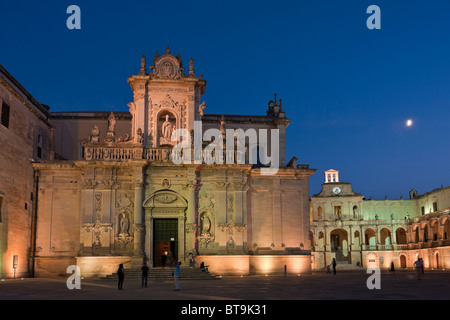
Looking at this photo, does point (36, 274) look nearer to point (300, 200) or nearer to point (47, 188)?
point (47, 188)

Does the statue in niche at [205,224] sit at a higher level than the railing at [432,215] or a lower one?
lower

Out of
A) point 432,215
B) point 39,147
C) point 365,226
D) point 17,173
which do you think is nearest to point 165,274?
point 17,173

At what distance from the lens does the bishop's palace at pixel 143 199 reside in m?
35.4

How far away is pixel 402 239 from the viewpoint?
273 ft

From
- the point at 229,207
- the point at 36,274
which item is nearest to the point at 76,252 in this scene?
the point at 36,274

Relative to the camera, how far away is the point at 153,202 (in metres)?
37.0

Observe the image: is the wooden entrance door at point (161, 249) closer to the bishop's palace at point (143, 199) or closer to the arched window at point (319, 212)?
the bishop's palace at point (143, 199)

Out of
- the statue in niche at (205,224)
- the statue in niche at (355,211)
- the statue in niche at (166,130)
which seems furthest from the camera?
the statue in niche at (355,211)

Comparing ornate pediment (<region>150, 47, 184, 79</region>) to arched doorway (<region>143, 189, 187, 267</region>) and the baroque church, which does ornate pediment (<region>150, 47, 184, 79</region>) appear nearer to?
the baroque church

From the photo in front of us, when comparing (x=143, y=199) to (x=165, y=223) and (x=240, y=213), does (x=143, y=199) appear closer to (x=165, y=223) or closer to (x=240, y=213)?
(x=165, y=223)

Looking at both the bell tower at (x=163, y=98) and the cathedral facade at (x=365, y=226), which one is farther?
the cathedral facade at (x=365, y=226)

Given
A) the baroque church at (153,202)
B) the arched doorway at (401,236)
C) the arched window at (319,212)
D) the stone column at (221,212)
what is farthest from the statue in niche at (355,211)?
the stone column at (221,212)

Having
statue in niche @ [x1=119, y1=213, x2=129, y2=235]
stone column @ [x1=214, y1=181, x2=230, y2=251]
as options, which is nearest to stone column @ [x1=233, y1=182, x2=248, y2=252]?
stone column @ [x1=214, y1=181, x2=230, y2=251]

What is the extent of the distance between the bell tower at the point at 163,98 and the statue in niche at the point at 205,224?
662 cm
